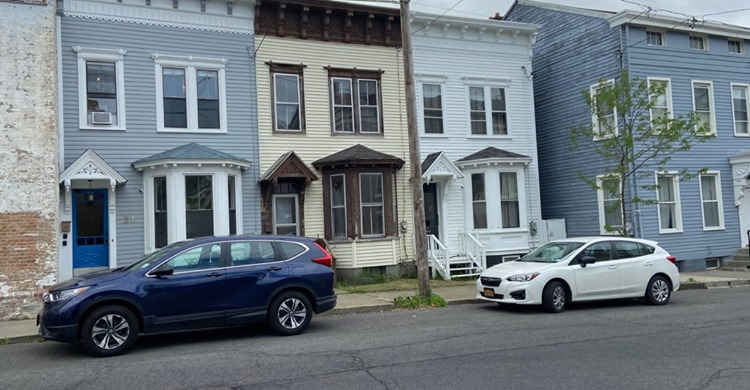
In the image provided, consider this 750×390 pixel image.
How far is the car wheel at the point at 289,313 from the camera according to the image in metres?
10.0

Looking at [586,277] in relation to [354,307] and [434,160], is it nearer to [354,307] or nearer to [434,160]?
[354,307]

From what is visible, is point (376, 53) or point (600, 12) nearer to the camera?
point (376, 53)

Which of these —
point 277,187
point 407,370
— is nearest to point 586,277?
point 407,370

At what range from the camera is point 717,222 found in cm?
2175

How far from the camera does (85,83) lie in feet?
49.3

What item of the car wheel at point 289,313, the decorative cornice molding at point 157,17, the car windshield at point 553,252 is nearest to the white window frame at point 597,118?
the car windshield at point 553,252

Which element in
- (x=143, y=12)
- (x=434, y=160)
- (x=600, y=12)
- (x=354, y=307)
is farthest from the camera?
(x=600, y=12)

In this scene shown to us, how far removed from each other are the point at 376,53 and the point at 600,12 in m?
8.04

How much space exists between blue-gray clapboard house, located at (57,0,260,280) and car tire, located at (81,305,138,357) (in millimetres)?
6437

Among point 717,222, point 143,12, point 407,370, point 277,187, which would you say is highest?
point 143,12

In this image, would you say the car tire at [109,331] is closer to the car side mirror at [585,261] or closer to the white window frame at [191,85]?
the white window frame at [191,85]

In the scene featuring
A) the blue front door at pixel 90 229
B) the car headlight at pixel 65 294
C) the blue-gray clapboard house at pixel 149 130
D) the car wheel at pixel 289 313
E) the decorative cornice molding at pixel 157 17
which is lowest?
the car wheel at pixel 289 313

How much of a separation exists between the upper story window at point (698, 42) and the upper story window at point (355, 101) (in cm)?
1152

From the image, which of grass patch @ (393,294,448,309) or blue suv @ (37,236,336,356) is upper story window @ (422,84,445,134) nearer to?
grass patch @ (393,294,448,309)
